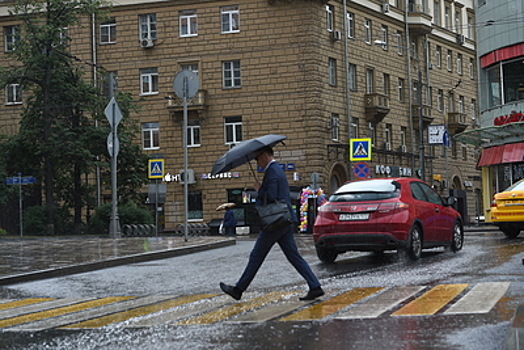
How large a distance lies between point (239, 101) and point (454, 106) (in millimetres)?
21269

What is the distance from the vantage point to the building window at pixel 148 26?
48.9 meters

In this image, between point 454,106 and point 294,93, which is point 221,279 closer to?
point 294,93

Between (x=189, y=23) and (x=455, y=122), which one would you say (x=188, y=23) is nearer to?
(x=189, y=23)

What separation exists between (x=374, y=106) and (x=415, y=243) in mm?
34853

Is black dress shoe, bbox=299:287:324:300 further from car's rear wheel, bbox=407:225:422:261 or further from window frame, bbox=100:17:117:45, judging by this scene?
window frame, bbox=100:17:117:45

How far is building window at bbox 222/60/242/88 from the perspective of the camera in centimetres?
4753

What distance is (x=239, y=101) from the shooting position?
47.3 m

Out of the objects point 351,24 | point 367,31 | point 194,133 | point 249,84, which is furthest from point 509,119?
point 194,133

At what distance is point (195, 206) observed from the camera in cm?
4791

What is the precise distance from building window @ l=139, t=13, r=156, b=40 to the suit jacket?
39363 millimetres

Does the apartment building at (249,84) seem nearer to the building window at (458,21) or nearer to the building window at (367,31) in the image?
the building window at (367,31)

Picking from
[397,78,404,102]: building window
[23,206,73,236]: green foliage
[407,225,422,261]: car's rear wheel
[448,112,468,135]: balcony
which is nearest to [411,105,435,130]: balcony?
[397,78,404,102]: building window

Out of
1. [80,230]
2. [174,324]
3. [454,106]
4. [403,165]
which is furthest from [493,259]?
[454,106]

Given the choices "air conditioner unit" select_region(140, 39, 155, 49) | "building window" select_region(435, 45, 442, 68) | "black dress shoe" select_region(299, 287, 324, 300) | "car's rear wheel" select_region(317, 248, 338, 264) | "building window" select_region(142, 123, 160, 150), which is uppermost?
"building window" select_region(435, 45, 442, 68)
